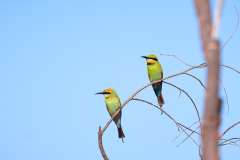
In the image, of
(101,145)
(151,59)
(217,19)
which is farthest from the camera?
(151,59)

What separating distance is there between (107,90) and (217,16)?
5.48 m

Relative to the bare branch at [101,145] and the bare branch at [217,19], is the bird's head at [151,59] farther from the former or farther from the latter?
the bare branch at [217,19]

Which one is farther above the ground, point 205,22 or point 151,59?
point 151,59

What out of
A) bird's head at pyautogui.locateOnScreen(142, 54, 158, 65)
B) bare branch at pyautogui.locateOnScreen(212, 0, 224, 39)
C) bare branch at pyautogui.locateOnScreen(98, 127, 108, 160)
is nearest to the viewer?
bare branch at pyautogui.locateOnScreen(212, 0, 224, 39)

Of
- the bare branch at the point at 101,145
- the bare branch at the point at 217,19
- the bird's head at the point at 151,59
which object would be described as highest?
the bird's head at the point at 151,59

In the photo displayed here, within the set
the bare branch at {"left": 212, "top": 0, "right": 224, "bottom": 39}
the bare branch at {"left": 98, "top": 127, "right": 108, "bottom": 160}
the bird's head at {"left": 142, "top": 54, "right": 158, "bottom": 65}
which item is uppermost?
the bird's head at {"left": 142, "top": 54, "right": 158, "bottom": 65}

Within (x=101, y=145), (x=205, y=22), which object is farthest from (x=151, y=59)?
(x=205, y=22)

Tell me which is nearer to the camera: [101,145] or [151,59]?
[101,145]

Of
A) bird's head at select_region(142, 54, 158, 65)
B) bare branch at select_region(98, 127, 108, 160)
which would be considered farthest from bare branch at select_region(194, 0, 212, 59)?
bird's head at select_region(142, 54, 158, 65)

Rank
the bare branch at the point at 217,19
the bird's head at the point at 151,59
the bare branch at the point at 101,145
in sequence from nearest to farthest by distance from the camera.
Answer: the bare branch at the point at 217,19 < the bare branch at the point at 101,145 < the bird's head at the point at 151,59

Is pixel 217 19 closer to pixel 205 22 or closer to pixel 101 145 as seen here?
pixel 205 22

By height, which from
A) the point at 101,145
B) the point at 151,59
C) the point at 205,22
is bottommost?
the point at 101,145

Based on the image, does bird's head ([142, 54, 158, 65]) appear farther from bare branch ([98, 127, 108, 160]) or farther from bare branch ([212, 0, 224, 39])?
bare branch ([212, 0, 224, 39])

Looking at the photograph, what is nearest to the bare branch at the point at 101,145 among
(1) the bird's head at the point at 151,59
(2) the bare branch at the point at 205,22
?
(2) the bare branch at the point at 205,22
